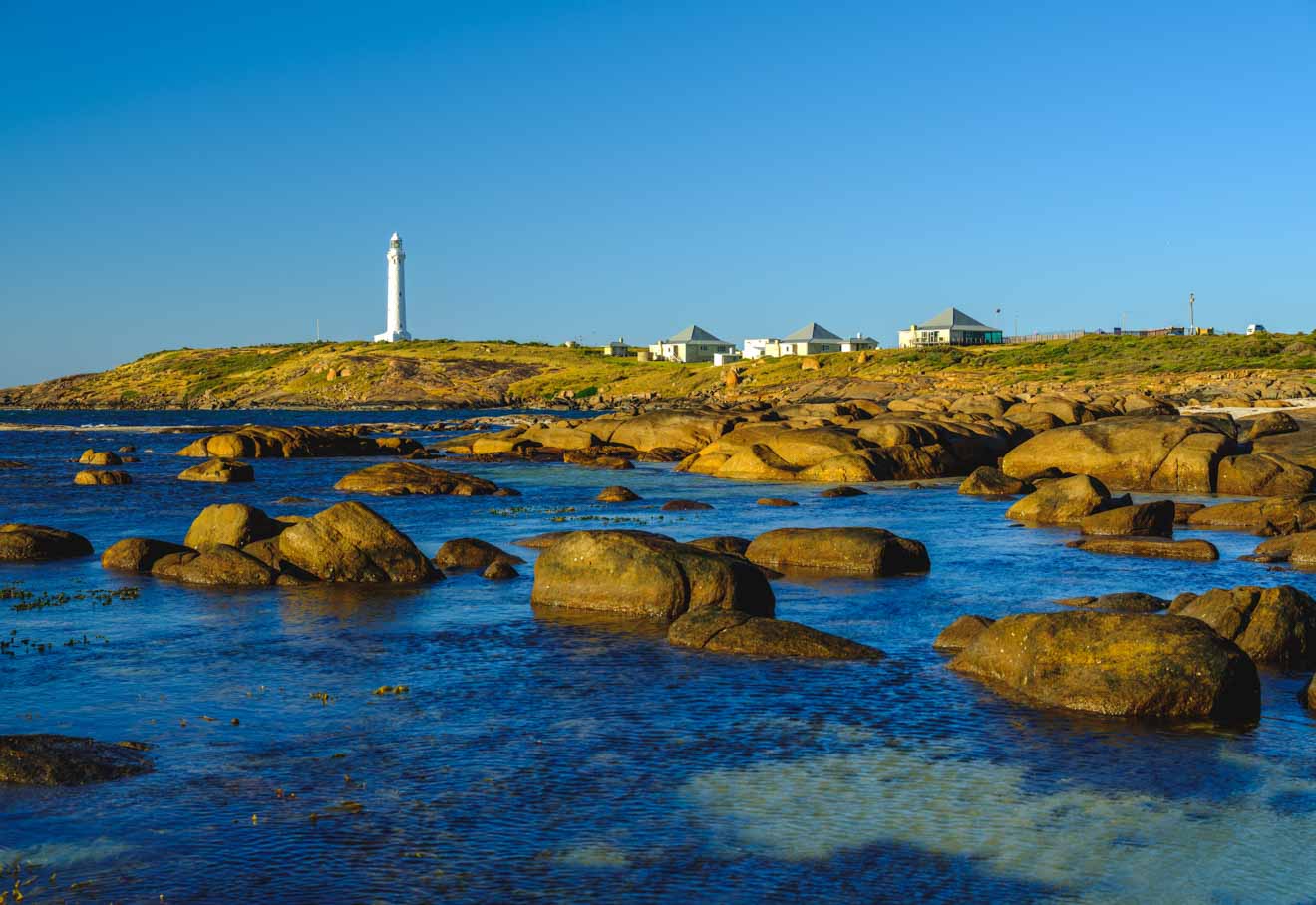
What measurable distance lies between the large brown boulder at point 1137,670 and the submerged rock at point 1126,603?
4928mm

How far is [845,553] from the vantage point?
27828 mm

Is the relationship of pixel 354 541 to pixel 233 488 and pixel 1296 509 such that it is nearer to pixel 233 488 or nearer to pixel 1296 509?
pixel 1296 509

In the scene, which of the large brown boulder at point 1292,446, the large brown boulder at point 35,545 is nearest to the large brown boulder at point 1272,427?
the large brown boulder at point 1292,446

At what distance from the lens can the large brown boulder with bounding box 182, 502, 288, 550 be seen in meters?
28.6

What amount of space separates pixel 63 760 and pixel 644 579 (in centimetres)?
1080

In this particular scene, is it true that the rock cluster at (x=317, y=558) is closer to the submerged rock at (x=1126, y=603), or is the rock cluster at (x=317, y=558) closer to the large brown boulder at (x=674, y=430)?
the submerged rock at (x=1126, y=603)

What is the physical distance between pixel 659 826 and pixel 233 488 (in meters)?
44.4

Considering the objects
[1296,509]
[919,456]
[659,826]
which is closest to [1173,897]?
[659,826]

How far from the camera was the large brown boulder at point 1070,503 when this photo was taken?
3547cm

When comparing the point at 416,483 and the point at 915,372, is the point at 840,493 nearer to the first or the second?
the point at 416,483

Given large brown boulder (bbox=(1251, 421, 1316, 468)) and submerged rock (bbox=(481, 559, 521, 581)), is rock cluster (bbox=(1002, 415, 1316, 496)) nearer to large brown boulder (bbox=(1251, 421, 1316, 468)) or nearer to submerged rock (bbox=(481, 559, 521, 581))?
large brown boulder (bbox=(1251, 421, 1316, 468))

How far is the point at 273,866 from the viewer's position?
11.1 m

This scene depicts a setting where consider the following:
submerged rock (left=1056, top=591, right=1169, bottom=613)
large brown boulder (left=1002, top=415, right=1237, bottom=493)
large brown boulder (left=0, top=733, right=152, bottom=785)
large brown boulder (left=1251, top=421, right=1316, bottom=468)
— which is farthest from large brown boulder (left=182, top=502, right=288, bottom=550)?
large brown boulder (left=1251, top=421, right=1316, bottom=468)

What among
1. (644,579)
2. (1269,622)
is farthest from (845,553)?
(1269,622)
